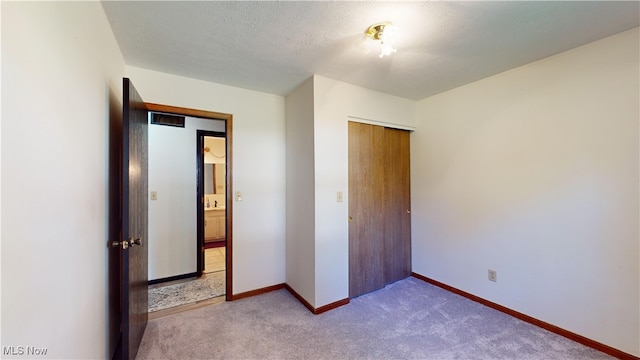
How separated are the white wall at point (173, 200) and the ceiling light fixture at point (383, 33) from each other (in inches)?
106

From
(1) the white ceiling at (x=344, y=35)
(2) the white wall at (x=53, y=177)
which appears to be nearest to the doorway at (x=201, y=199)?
(1) the white ceiling at (x=344, y=35)

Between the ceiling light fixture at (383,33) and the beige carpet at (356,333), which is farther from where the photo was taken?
the beige carpet at (356,333)

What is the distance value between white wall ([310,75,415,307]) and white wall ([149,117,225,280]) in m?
1.95

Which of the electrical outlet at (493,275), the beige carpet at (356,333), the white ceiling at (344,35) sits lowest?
the beige carpet at (356,333)

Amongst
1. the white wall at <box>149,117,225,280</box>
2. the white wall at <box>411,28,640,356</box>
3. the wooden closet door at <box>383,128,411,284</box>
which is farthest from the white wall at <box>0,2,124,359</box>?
the white wall at <box>411,28,640,356</box>

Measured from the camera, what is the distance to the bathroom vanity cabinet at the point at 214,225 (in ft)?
16.5

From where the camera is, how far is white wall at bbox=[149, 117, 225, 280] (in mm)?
3193

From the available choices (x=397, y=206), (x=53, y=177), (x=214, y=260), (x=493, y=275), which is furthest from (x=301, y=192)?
(x=214, y=260)

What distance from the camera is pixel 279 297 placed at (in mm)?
2812

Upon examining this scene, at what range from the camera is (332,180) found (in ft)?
8.57

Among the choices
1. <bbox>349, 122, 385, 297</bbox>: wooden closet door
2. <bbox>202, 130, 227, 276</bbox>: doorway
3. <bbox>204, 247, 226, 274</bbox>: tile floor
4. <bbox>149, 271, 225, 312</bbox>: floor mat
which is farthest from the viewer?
<bbox>202, 130, 227, 276</bbox>: doorway

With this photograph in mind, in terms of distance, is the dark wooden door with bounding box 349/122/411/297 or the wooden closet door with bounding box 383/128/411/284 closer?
the dark wooden door with bounding box 349/122/411/297

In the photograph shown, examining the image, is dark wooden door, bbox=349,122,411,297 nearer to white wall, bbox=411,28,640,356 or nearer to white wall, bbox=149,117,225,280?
white wall, bbox=411,28,640,356

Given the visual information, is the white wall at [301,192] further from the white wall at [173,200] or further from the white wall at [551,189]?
the white wall at [551,189]
